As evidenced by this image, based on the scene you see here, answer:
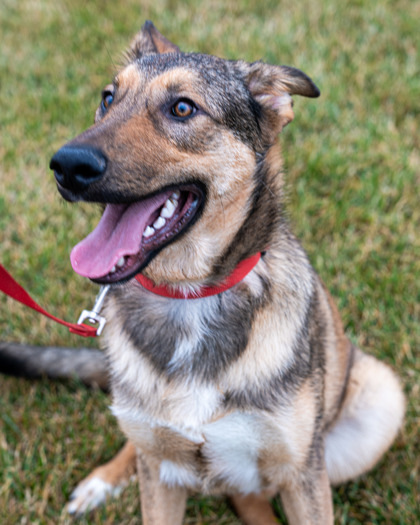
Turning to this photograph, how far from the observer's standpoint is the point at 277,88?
251cm

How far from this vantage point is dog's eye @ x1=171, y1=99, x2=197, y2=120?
232cm

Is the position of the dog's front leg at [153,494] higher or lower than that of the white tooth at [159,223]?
lower

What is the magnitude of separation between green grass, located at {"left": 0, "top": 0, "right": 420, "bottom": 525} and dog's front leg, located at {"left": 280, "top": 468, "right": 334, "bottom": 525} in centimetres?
58

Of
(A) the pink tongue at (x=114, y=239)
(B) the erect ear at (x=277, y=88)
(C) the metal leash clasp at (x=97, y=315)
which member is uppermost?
(B) the erect ear at (x=277, y=88)

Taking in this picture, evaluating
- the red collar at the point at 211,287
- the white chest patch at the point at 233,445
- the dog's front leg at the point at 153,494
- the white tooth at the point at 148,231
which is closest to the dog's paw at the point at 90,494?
the dog's front leg at the point at 153,494

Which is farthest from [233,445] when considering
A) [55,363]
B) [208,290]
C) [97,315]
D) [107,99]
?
[107,99]

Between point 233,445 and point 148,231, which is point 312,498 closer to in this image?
point 233,445

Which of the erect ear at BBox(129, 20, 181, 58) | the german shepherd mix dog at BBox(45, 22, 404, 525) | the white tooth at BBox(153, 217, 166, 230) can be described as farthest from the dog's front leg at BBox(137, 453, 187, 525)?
the erect ear at BBox(129, 20, 181, 58)

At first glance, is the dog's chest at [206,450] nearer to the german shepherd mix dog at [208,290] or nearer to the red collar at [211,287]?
the german shepherd mix dog at [208,290]

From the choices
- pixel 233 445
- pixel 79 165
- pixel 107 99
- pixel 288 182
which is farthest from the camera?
pixel 288 182

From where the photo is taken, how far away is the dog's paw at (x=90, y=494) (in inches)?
126

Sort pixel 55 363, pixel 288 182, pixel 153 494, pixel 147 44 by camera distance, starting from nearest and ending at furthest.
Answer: pixel 153 494 < pixel 147 44 < pixel 55 363 < pixel 288 182

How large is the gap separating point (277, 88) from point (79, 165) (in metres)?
0.99

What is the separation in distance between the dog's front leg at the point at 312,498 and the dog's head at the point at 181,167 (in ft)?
3.31
